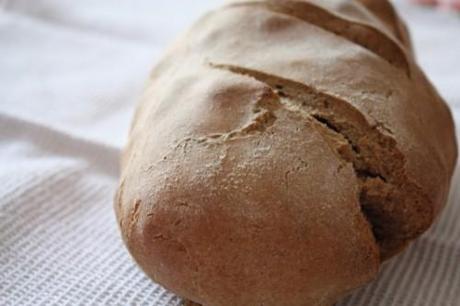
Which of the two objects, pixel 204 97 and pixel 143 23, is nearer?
pixel 204 97

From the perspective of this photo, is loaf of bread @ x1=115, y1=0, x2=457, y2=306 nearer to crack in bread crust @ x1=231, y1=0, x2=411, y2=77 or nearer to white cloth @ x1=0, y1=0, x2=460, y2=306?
crack in bread crust @ x1=231, y1=0, x2=411, y2=77

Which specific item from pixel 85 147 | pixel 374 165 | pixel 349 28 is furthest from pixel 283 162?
pixel 85 147

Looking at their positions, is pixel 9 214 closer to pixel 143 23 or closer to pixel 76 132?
pixel 76 132

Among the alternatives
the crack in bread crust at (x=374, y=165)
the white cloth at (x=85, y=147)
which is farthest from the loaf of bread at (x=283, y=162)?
the white cloth at (x=85, y=147)

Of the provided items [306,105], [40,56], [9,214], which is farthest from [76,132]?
[306,105]

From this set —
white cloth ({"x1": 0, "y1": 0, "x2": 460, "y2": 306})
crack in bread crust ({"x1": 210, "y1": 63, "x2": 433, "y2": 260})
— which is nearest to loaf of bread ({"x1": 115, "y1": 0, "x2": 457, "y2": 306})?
crack in bread crust ({"x1": 210, "y1": 63, "x2": 433, "y2": 260})

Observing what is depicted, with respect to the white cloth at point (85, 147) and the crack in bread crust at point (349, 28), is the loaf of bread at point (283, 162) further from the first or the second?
the white cloth at point (85, 147)
